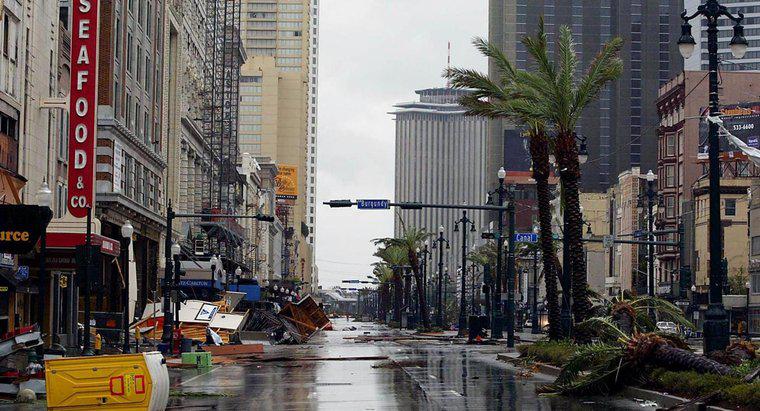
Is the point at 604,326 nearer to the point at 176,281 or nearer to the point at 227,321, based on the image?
the point at 176,281

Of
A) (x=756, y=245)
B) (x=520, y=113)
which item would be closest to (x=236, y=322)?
(x=520, y=113)

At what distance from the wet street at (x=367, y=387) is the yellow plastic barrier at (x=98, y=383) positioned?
313 cm

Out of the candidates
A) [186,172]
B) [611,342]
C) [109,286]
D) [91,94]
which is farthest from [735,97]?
[611,342]

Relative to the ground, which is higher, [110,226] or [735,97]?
[735,97]

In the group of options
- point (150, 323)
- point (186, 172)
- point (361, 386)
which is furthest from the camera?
point (186, 172)

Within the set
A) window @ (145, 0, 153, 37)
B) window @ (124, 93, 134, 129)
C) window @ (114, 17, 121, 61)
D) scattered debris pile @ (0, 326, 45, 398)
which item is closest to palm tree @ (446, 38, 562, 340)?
scattered debris pile @ (0, 326, 45, 398)

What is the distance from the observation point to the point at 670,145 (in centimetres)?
12488

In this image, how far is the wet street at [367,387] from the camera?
2289cm

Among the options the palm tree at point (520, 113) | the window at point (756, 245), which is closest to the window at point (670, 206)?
the window at point (756, 245)

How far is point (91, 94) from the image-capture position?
48875 millimetres

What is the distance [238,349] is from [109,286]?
1659 cm

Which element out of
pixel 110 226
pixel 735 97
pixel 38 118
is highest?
pixel 735 97

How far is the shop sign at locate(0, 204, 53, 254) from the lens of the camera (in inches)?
1164

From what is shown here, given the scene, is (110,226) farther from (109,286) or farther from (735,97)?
(735,97)
